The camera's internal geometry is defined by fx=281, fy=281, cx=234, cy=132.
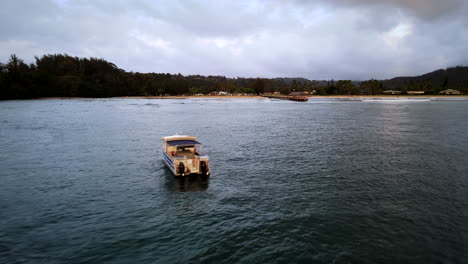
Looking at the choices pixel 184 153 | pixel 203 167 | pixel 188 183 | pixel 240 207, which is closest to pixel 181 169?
pixel 188 183

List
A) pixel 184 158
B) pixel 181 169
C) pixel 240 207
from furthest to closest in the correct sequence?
pixel 184 158 < pixel 181 169 < pixel 240 207

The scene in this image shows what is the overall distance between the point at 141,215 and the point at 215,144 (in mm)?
29677

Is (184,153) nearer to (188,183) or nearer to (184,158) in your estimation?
(184,158)

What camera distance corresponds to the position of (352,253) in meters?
17.0

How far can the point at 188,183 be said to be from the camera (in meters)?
29.9

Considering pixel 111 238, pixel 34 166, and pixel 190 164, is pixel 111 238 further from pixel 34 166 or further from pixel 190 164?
pixel 34 166

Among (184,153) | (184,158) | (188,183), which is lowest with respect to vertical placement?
(188,183)

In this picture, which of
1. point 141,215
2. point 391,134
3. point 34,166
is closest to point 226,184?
point 141,215

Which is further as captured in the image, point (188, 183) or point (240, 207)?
point (188, 183)

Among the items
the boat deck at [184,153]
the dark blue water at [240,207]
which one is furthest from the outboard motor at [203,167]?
the boat deck at [184,153]

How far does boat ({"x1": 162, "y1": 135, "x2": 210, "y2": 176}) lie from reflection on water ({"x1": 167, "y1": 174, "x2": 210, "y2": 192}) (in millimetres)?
602

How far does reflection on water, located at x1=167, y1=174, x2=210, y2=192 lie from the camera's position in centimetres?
2816

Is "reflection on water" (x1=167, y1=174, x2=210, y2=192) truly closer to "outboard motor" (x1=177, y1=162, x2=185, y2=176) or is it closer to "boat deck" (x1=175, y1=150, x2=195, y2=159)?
"outboard motor" (x1=177, y1=162, x2=185, y2=176)

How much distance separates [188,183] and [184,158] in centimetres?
305
